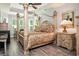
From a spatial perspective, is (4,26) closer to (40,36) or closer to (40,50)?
(40,36)

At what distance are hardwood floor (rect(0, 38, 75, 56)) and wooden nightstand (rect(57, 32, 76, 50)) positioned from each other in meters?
0.09

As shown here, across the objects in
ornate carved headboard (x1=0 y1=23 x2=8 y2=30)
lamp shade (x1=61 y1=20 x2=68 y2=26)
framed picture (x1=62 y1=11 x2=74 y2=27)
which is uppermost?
framed picture (x1=62 y1=11 x2=74 y2=27)

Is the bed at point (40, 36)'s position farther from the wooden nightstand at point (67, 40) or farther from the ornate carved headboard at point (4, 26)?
the ornate carved headboard at point (4, 26)

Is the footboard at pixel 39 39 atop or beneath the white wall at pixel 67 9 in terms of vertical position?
beneath

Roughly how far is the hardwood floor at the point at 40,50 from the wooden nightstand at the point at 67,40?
0.30ft

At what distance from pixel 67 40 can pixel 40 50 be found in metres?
0.53

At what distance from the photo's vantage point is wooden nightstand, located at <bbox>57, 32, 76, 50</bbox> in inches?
81.9

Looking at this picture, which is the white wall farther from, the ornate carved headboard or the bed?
the ornate carved headboard

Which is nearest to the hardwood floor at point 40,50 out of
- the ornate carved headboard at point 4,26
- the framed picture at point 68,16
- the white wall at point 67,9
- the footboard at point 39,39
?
the footboard at point 39,39

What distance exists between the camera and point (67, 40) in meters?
2.13

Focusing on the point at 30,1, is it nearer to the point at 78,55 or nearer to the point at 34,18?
the point at 34,18

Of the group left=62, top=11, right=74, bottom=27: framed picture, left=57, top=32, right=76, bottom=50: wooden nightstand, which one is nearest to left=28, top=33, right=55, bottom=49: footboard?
left=57, top=32, right=76, bottom=50: wooden nightstand

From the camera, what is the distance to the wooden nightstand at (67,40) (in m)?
2.08

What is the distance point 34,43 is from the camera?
2.08m
